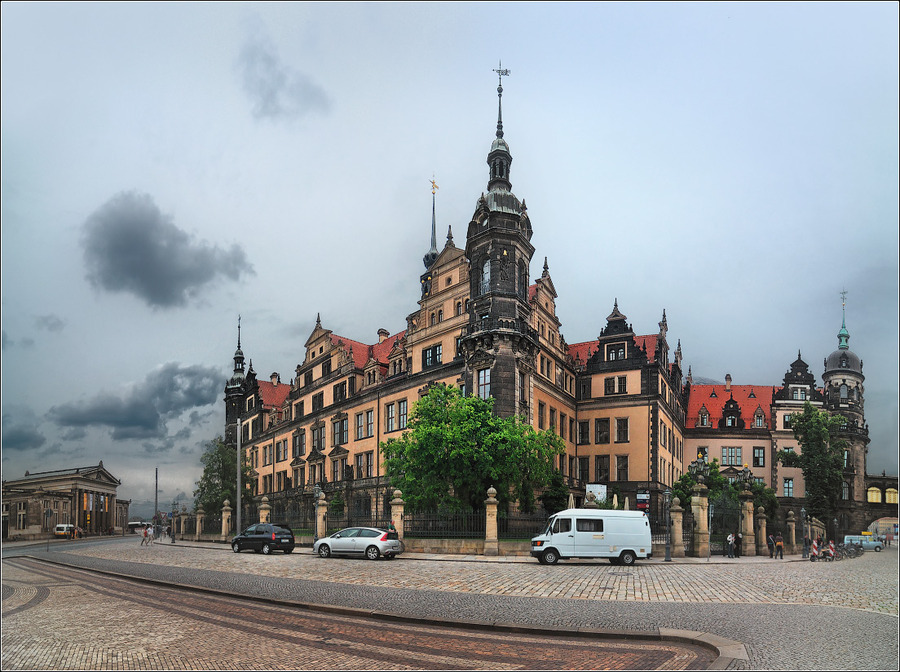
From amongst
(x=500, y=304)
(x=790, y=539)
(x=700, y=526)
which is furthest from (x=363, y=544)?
(x=790, y=539)

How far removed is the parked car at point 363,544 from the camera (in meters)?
32.6

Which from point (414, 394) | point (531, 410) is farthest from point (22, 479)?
point (531, 410)

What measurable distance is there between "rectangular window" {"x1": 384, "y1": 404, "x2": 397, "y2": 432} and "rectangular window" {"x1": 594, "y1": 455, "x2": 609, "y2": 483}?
56.8 feet

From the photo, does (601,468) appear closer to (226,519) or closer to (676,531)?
(676,531)

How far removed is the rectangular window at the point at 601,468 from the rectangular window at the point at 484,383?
17.7 meters

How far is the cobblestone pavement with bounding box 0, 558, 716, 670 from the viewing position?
10562 mm

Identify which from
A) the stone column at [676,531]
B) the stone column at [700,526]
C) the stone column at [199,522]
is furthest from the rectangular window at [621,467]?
the stone column at [199,522]

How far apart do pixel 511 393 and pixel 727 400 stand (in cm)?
4438

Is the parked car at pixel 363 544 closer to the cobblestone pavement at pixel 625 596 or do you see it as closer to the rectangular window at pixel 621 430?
the cobblestone pavement at pixel 625 596

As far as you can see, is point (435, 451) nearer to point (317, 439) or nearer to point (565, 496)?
point (565, 496)

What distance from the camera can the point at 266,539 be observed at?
38.8m

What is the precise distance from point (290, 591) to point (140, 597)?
376 centimetres

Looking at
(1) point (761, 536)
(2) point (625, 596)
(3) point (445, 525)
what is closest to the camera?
(2) point (625, 596)

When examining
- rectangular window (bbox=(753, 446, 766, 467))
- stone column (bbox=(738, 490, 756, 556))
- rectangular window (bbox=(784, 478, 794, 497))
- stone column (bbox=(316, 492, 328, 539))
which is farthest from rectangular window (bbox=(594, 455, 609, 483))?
rectangular window (bbox=(784, 478, 794, 497))
